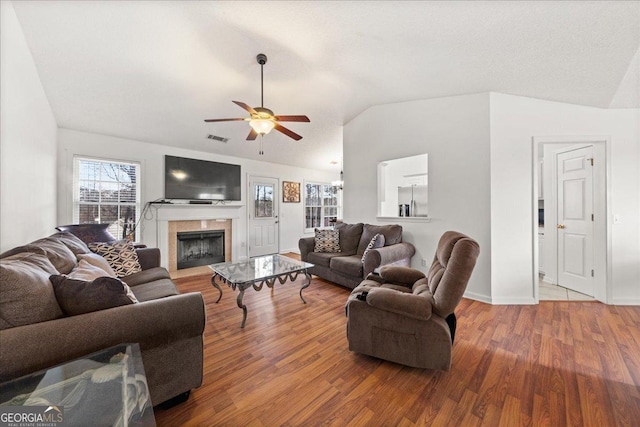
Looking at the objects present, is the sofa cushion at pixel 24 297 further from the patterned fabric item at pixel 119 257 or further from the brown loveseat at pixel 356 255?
the brown loveseat at pixel 356 255

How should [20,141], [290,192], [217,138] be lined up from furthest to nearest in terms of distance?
[290,192] < [217,138] < [20,141]

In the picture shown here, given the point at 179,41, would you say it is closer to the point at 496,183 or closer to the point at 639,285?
the point at 496,183

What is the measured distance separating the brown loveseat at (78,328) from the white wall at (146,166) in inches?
110

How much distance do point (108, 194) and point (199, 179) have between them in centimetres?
143

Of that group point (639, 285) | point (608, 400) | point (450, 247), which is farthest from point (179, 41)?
point (639, 285)

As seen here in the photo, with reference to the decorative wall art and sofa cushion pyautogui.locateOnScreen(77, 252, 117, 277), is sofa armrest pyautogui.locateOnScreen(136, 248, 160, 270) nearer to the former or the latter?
sofa cushion pyautogui.locateOnScreen(77, 252, 117, 277)

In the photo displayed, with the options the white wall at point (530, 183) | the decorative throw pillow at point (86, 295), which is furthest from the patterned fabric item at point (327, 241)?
the decorative throw pillow at point (86, 295)

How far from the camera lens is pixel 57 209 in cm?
357

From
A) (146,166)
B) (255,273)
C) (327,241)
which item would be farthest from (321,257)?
(146,166)

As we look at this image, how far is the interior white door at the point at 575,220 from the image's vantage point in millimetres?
3117

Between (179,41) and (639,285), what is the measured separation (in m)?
5.88

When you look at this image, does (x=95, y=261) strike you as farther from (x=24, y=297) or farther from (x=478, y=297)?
(x=478, y=297)

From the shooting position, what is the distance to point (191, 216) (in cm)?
476

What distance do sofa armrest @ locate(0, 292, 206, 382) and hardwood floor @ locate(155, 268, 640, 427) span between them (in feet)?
1.74
